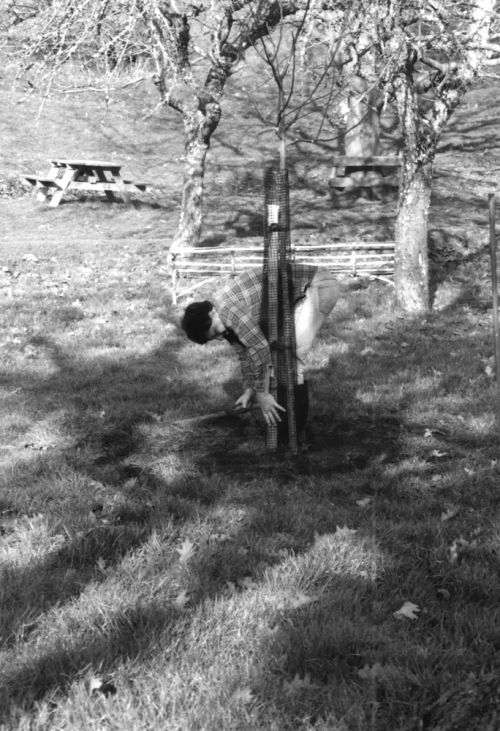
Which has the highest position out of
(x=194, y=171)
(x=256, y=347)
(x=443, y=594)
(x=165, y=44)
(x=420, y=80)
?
(x=165, y=44)

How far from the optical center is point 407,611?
11.3ft

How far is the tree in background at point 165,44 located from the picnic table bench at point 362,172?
185 inches

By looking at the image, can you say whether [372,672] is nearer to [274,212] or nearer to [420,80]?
[274,212]

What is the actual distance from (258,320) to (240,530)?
1.54 m

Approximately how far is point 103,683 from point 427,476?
280 centimetres

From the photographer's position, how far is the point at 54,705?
112 inches

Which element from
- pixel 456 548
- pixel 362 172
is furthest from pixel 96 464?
pixel 362 172

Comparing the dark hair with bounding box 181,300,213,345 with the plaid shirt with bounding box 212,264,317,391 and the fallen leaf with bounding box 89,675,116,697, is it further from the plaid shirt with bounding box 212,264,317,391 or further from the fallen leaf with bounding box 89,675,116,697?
the fallen leaf with bounding box 89,675,116,697

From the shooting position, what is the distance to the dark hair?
501 cm

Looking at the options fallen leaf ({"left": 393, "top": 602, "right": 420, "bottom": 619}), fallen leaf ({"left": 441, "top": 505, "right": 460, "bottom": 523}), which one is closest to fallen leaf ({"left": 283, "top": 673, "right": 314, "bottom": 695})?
fallen leaf ({"left": 393, "top": 602, "right": 420, "bottom": 619})

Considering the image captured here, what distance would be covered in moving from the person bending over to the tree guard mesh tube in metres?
0.06

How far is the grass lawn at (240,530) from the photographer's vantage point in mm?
2896

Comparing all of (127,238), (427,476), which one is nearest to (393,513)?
(427,476)

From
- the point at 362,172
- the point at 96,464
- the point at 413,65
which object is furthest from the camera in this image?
the point at 362,172
